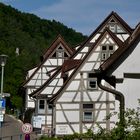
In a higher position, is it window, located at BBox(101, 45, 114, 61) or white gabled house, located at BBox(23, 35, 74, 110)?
white gabled house, located at BBox(23, 35, 74, 110)

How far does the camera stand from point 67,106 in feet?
127

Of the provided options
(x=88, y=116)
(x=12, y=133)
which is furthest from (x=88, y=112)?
(x=12, y=133)

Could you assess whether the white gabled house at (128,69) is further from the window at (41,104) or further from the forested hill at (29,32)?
the forested hill at (29,32)

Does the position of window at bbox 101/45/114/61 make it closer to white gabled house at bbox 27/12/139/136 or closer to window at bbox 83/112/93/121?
white gabled house at bbox 27/12/139/136

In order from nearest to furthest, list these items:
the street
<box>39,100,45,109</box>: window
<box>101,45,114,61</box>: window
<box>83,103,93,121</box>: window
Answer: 1. <box>83,103,93,121</box>: window
2. <box>101,45,114,61</box>: window
3. the street
4. <box>39,100,45,109</box>: window

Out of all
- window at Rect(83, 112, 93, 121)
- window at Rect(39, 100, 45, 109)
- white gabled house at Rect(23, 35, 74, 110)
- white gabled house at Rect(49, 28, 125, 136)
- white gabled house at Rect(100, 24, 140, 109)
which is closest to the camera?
white gabled house at Rect(100, 24, 140, 109)

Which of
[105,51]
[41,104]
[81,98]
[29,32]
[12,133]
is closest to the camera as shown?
[81,98]

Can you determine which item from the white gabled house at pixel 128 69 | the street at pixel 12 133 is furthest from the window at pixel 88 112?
the white gabled house at pixel 128 69

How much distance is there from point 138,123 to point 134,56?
18.9ft

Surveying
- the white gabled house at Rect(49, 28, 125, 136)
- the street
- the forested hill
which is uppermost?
the forested hill

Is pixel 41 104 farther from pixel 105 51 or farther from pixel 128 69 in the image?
pixel 128 69

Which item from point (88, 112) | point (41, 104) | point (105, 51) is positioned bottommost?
point (88, 112)

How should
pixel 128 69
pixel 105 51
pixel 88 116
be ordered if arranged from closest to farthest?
pixel 128 69, pixel 88 116, pixel 105 51

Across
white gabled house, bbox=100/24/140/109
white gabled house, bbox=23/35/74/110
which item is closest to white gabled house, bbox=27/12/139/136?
white gabled house, bbox=23/35/74/110
